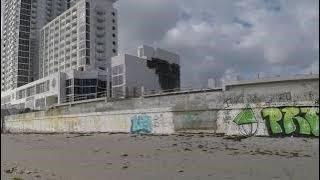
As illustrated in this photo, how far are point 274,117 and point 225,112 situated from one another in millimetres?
5044

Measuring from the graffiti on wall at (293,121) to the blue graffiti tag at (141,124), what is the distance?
13.5 m

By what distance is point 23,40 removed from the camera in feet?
528

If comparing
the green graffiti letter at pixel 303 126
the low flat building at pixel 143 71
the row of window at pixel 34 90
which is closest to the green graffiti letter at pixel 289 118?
the green graffiti letter at pixel 303 126

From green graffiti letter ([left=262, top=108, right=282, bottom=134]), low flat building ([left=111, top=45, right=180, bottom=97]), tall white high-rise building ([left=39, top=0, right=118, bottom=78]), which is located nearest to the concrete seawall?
green graffiti letter ([left=262, top=108, right=282, bottom=134])

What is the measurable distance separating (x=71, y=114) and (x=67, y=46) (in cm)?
8904

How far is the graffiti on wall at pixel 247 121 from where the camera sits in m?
31.9

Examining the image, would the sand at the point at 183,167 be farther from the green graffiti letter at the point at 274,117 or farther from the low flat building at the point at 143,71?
the low flat building at the point at 143,71

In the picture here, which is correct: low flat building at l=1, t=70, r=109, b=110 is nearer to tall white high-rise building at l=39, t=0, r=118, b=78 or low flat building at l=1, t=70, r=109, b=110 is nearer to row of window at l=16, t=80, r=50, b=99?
row of window at l=16, t=80, r=50, b=99

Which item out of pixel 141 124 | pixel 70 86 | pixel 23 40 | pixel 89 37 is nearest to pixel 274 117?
pixel 141 124

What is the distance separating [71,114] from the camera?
56.8 m

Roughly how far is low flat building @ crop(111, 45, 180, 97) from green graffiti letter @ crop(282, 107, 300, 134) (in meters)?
59.3

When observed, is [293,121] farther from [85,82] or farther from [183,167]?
[85,82]

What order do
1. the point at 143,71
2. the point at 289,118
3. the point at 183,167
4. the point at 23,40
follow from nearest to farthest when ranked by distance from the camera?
the point at 183,167 < the point at 289,118 < the point at 143,71 < the point at 23,40

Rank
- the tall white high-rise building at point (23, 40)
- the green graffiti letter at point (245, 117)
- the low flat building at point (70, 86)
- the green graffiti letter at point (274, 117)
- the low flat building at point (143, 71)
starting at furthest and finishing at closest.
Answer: the tall white high-rise building at point (23, 40)
the low flat building at point (70, 86)
the low flat building at point (143, 71)
the green graffiti letter at point (245, 117)
the green graffiti letter at point (274, 117)
